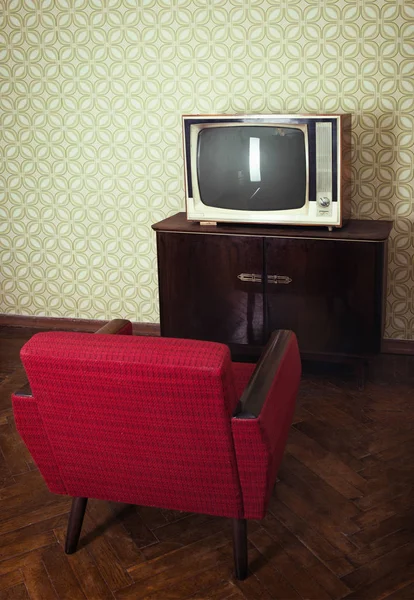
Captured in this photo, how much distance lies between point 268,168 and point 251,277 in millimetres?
443

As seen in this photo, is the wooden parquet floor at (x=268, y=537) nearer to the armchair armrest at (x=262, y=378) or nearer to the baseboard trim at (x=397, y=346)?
the armchair armrest at (x=262, y=378)

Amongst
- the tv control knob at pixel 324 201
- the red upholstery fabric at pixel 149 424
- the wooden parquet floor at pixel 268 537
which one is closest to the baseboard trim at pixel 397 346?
the wooden parquet floor at pixel 268 537

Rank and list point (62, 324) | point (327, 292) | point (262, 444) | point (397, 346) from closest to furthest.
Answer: point (262, 444) → point (327, 292) → point (397, 346) → point (62, 324)

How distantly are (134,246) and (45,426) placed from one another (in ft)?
6.21

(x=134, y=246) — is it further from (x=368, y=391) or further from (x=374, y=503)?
(x=374, y=503)

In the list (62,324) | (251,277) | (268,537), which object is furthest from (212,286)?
(268,537)

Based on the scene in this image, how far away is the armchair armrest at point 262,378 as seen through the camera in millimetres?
1679

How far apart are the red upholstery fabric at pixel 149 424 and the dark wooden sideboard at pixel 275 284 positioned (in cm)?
107

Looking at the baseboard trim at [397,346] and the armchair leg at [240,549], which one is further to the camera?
the baseboard trim at [397,346]

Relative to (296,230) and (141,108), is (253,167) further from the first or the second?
(141,108)

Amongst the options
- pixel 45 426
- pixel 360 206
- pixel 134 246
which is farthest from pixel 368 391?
pixel 45 426

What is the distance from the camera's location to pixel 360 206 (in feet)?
10.7

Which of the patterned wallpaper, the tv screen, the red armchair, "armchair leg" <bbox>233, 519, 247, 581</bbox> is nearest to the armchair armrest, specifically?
the red armchair

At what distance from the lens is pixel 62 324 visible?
152 inches
